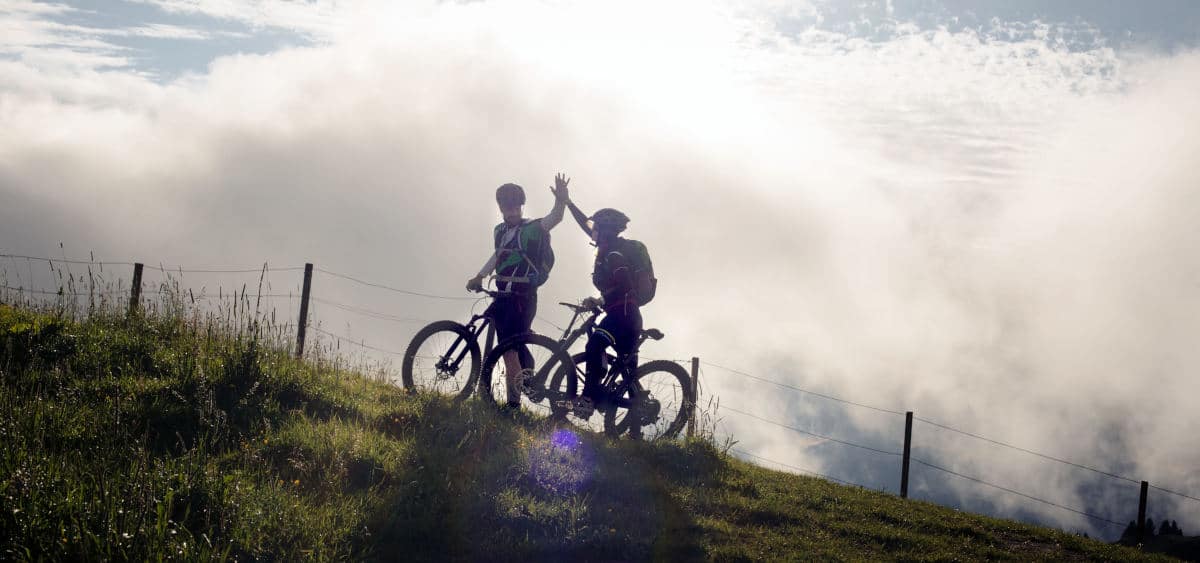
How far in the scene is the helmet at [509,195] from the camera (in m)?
9.04

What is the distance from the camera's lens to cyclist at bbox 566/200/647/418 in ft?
28.8

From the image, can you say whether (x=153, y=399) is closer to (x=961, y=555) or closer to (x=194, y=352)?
(x=194, y=352)

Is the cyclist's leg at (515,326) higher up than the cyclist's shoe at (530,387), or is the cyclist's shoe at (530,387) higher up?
the cyclist's leg at (515,326)

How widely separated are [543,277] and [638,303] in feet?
3.39

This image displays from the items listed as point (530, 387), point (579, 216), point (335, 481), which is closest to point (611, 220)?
point (579, 216)

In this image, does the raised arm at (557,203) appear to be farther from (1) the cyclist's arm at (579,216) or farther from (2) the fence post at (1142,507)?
(2) the fence post at (1142,507)

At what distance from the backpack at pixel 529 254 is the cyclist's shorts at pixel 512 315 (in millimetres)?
182

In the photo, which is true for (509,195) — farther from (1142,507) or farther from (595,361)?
(1142,507)

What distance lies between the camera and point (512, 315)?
9000mm

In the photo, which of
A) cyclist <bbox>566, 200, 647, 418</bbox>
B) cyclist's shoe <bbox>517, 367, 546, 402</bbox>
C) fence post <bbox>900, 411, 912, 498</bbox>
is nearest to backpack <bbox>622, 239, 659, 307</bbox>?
cyclist <bbox>566, 200, 647, 418</bbox>

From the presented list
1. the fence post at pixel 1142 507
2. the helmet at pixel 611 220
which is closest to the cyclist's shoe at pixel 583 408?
the helmet at pixel 611 220

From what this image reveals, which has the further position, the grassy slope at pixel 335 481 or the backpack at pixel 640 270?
the backpack at pixel 640 270

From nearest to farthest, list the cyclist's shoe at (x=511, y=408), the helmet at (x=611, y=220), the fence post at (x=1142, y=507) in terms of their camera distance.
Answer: the cyclist's shoe at (x=511, y=408) < the helmet at (x=611, y=220) < the fence post at (x=1142, y=507)

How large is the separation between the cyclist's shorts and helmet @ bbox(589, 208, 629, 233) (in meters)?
1.07
